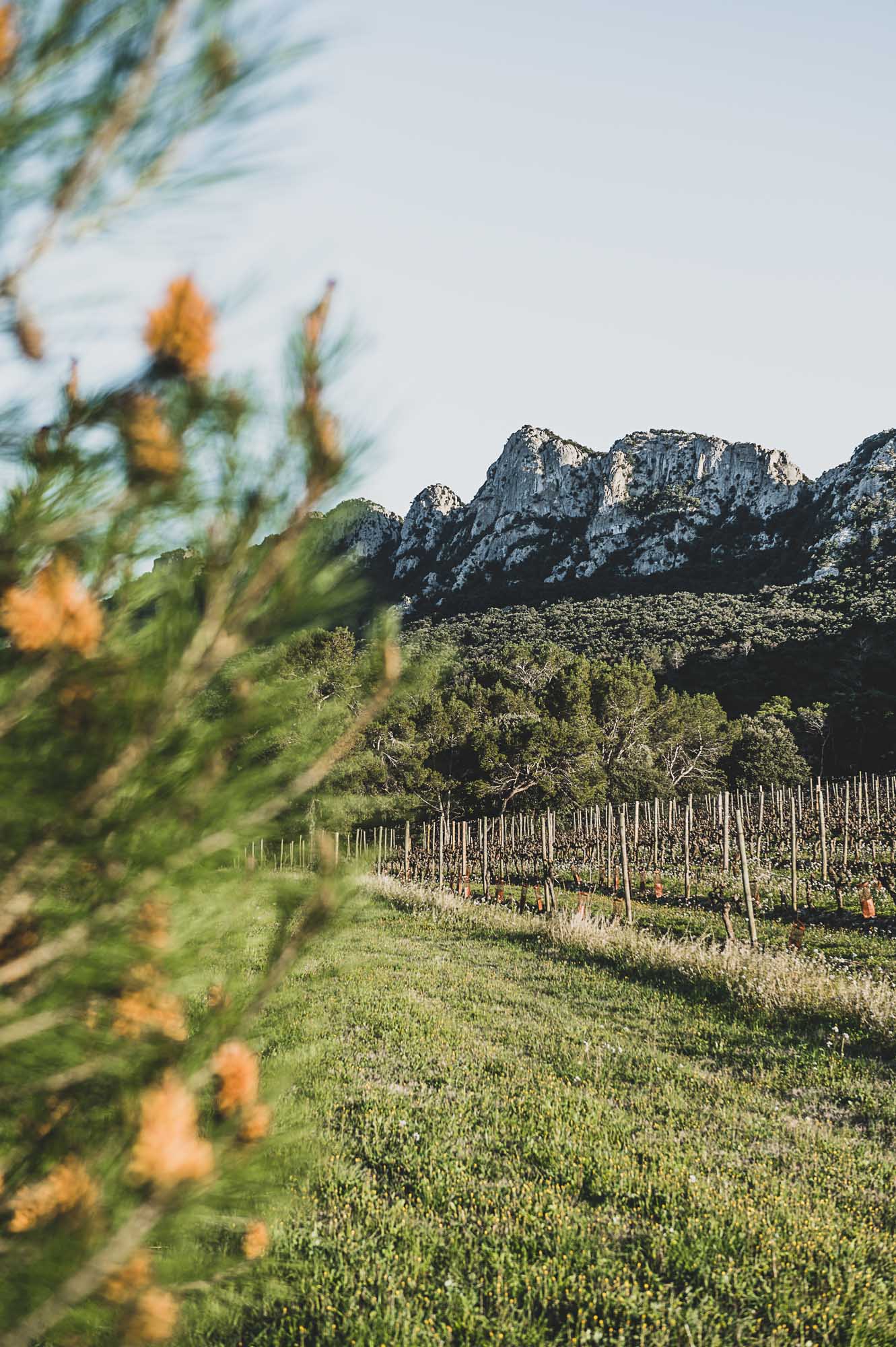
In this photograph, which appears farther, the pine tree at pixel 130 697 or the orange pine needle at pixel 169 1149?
the pine tree at pixel 130 697

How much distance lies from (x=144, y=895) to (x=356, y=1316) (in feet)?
11.4

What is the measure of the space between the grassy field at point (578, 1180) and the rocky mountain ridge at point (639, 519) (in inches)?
3051

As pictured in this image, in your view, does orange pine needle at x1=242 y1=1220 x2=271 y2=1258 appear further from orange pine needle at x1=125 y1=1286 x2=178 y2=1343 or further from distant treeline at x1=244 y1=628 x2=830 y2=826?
distant treeline at x1=244 y1=628 x2=830 y2=826

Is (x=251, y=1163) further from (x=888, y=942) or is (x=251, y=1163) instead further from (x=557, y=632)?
(x=557, y=632)

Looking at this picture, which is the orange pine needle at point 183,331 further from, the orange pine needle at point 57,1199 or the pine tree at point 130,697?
the orange pine needle at point 57,1199

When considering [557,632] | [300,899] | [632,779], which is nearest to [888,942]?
[300,899]

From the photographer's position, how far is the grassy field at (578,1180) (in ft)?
10.9

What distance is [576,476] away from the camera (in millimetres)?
122125

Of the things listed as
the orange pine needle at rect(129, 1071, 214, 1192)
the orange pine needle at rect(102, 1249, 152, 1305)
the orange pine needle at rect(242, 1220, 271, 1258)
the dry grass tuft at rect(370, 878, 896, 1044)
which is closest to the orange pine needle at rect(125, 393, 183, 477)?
the orange pine needle at rect(129, 1071, 214, 1192)

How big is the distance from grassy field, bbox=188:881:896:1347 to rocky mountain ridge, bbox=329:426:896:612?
7750 cm

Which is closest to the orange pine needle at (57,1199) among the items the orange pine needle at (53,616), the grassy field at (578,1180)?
the grassy field at (578,1180)

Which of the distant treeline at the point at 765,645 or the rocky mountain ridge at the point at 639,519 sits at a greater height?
the rocky mountain ridge at the point at 639,519

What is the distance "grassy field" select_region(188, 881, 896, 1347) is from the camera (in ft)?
10.9

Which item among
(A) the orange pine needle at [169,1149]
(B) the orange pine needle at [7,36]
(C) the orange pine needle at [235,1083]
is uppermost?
(B) the orange pine needle at [7,36]
